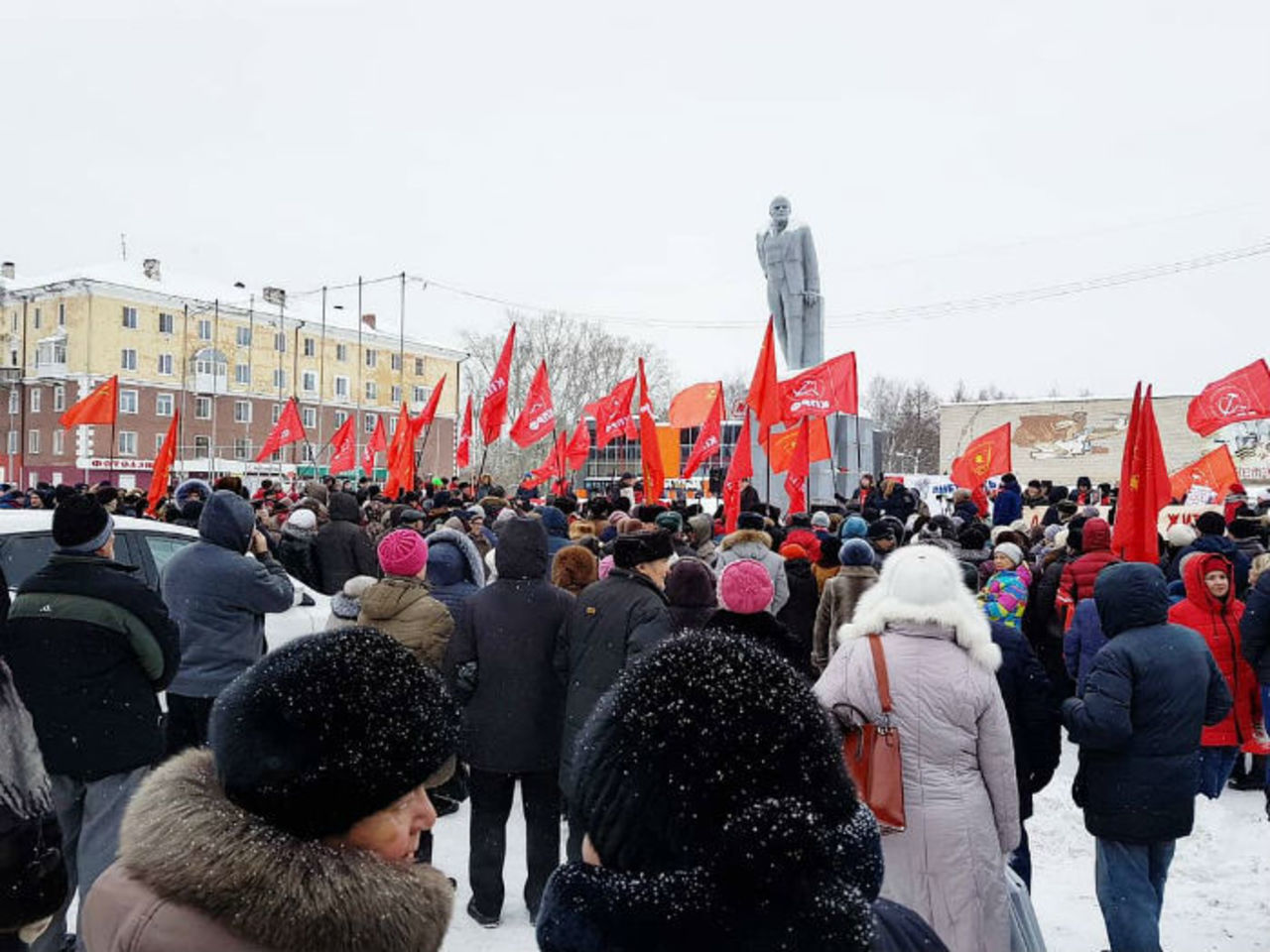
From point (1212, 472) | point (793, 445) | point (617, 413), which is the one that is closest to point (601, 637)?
point (1212, 472)

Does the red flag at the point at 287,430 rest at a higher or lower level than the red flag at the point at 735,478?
higher

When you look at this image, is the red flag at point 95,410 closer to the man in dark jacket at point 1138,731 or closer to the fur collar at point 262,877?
the man in dark jacket at point 1138,731

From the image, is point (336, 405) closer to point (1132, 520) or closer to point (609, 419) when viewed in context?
point (609, 419)

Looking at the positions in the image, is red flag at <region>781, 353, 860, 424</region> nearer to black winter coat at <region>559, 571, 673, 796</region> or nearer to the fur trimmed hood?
black winter coat at <region>559, 571, 673, 796</region>

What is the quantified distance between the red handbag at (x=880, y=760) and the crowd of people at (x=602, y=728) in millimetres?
24

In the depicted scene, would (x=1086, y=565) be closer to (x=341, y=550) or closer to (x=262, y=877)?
(x=341, y=550)

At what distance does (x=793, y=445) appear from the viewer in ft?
47.9

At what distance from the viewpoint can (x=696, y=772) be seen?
55.8 inches

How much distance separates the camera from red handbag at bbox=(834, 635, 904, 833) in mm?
3246

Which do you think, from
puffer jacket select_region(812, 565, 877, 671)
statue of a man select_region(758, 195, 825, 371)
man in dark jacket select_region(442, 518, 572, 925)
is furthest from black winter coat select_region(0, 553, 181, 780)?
statue of a man select_region(758, 195, 825, 371)

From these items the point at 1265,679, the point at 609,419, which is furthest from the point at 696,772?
the point at 609,419

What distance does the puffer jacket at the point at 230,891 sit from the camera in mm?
1528

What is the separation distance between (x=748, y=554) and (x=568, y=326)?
185ft

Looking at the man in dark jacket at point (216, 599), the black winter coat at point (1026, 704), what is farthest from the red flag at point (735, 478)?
the black winter coat at point (1026, 704)
